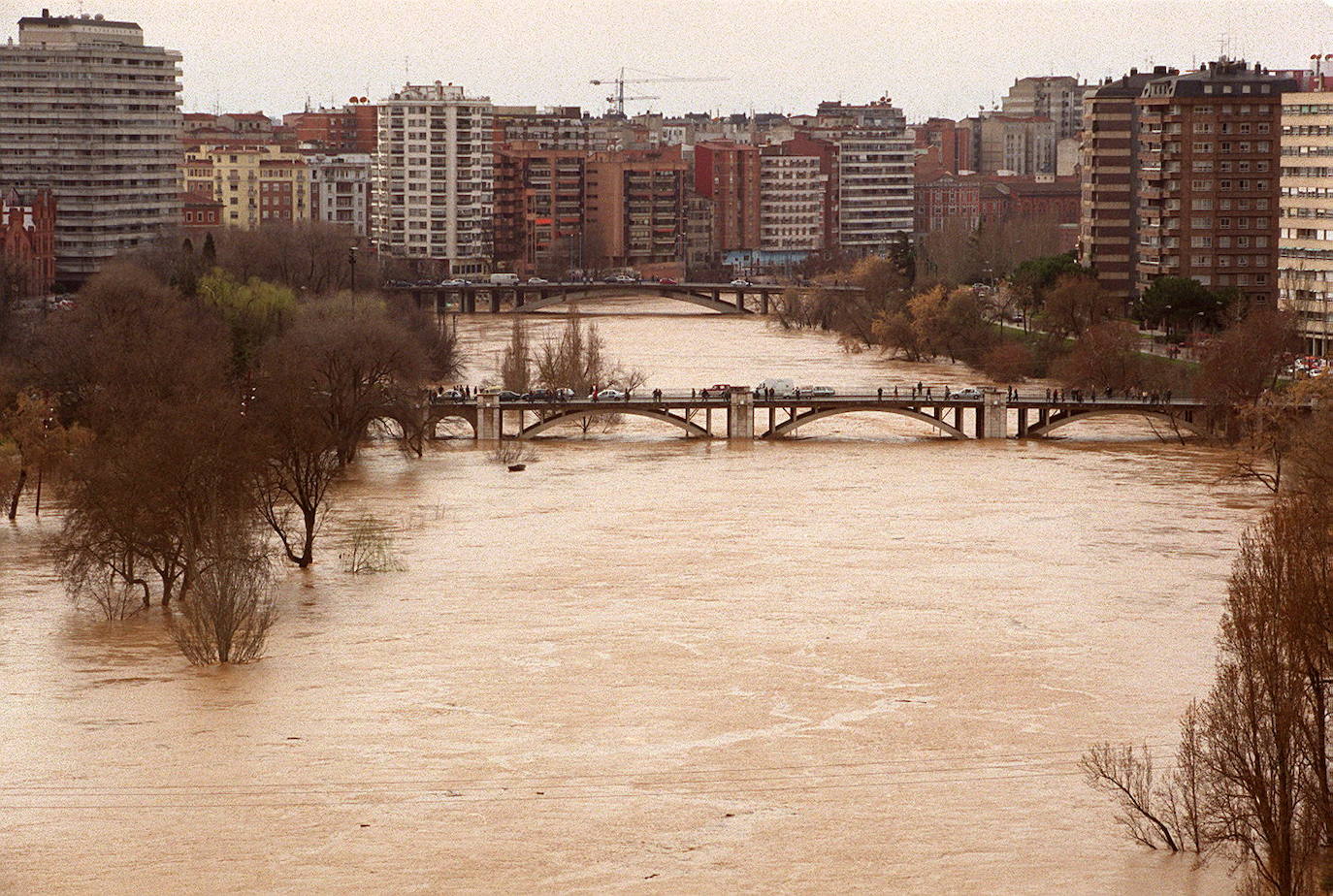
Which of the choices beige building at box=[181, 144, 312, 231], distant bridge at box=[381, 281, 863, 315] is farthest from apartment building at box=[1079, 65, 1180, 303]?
beige building at box=[181, 144, 312, 231]

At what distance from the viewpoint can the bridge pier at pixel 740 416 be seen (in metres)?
50.5

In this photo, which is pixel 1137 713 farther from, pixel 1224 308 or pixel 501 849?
pixel 1224 308

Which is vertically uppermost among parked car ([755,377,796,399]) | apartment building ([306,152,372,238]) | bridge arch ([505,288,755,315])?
apartment building ([306,152,372,238])

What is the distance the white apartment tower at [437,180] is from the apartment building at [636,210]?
23.4ft

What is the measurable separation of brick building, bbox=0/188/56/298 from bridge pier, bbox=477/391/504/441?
20498 mm

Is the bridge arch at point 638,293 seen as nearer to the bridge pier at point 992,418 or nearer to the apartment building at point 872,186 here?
the apartment building at point 872,186

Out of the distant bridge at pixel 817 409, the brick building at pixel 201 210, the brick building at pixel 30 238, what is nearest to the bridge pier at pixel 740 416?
the distant bridge at pixel 817 409

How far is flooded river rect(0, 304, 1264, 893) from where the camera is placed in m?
20.4

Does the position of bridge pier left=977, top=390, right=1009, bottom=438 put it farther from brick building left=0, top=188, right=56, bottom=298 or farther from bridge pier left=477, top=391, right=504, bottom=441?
brick building left=0, top=188, right=56, bottom=298

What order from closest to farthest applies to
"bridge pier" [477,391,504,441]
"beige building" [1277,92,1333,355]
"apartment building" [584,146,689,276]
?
"bridge pier" [477,391,504,441] → "beige building" [1277,92,1333,355] → "apartment building" [584,146,689,276]

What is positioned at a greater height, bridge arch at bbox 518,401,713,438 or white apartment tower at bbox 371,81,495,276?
white apartment tower at bbox 371,81,495,276

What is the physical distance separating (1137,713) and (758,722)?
388 cm

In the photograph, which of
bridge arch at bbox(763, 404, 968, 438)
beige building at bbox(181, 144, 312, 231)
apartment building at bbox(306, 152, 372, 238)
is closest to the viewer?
bridge arch at bbox(763, 404, 968, 438)

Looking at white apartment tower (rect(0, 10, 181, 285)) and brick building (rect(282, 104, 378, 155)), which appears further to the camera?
brick building (rect(282, 104, 378, 155))
